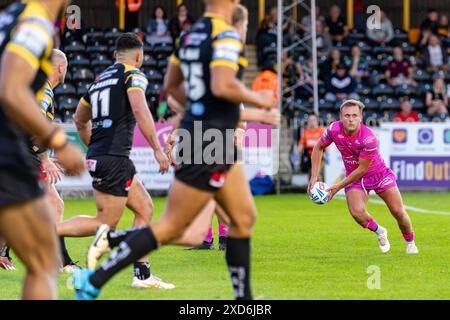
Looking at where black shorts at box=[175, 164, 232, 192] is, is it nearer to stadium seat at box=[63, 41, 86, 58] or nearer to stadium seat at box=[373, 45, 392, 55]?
stadium seat at box=[63, 41, 86, 58]

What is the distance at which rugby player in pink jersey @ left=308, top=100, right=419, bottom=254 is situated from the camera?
12094 mm

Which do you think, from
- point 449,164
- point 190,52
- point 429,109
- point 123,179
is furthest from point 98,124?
point 429,109

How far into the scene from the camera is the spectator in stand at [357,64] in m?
27.8

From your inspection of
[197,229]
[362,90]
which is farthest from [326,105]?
[197,229]

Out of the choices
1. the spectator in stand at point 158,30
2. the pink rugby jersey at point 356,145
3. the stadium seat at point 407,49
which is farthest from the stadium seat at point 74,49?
the pink rugby jersey at point 356,145

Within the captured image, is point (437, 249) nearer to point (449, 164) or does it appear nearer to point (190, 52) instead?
point (190, 52)

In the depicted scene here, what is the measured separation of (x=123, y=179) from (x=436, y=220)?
9.14 metres

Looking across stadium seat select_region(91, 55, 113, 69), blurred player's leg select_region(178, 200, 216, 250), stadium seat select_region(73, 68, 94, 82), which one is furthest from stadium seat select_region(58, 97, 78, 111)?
blurred player's leg select_region(178, 200, 216, 250)

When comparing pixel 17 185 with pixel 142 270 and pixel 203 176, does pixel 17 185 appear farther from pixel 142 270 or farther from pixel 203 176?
pixel 142 270

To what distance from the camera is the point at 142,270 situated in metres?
8.90

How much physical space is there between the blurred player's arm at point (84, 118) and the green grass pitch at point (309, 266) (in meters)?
1.44

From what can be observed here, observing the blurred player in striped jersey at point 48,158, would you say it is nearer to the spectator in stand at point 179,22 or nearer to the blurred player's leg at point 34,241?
the blurred player's leg at point 34,241

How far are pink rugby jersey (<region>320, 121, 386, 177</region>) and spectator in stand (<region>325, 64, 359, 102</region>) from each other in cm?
1453

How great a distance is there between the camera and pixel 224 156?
6.77 meters
